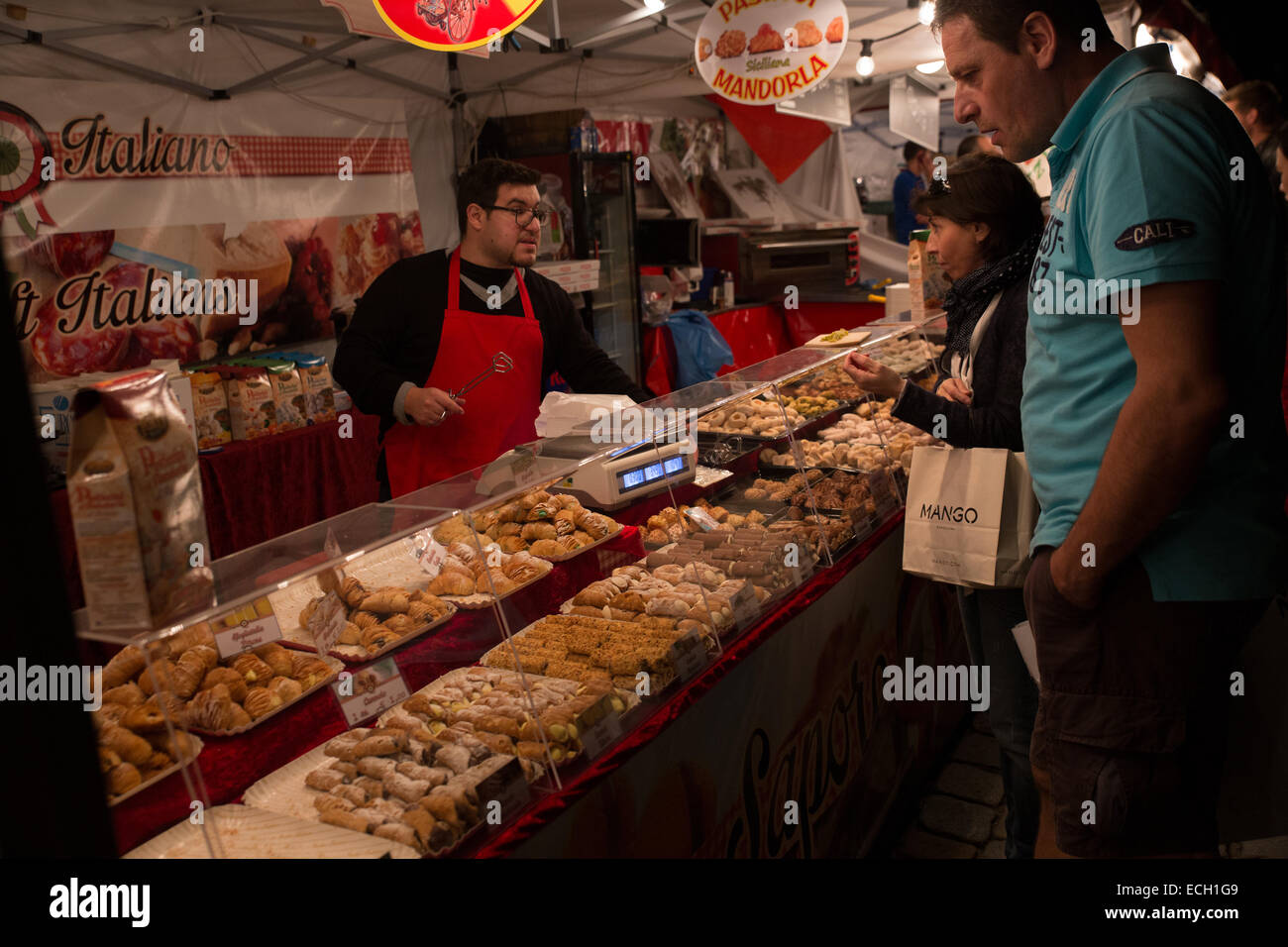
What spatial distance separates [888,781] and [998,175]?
2.15m

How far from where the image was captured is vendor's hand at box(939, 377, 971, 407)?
9.81 ft

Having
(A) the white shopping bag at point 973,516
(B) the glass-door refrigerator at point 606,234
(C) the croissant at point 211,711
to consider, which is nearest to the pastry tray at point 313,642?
(C) the croissant at point 211,711

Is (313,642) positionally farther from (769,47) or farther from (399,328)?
(769,47)

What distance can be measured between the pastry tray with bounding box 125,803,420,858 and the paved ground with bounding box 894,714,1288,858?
2.33 meters

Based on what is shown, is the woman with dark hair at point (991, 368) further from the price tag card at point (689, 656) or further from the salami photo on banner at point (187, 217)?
the salami photo on banner at point (187, 217)

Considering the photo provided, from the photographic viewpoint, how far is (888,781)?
343cm

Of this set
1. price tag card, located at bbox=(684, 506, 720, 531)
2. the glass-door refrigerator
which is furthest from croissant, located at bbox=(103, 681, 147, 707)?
the glass-door refrigerator

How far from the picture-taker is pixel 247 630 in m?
2.11

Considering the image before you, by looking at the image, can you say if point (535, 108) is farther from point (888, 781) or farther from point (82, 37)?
point (888, 781)

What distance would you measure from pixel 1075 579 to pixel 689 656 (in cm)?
103

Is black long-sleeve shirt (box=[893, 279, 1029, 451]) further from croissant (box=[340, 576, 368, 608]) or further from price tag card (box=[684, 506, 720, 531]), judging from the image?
croissant (box=[340, 576, 368, 608])

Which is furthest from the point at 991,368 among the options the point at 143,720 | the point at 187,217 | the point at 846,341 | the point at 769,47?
the point at 187,217
